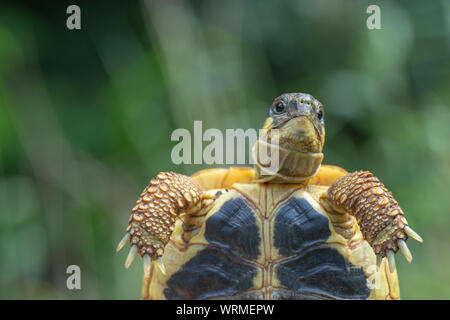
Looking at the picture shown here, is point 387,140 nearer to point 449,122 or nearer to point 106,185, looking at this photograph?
point 449,122

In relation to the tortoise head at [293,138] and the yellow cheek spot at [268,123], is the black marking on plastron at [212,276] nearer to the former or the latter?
the tortoise head at [293,138]

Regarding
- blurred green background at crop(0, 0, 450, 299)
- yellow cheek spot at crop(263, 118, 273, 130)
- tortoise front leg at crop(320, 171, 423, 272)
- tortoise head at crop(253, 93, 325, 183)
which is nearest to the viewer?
tortoise front leg at crop(320, 171, 423, 272)

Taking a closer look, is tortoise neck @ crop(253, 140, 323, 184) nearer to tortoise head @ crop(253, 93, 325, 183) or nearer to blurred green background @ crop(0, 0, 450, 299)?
tortoise head @ crop(253, 93, 325, 183)

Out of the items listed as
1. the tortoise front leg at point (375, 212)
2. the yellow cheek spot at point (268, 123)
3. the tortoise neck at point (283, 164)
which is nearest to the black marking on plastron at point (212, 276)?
the tortoise neck at point (283, 164)

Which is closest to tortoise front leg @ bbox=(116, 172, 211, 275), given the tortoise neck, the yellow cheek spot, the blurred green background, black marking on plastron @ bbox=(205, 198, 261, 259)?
black marking on plastron @ bbox=(205, 198, 261, 259)
